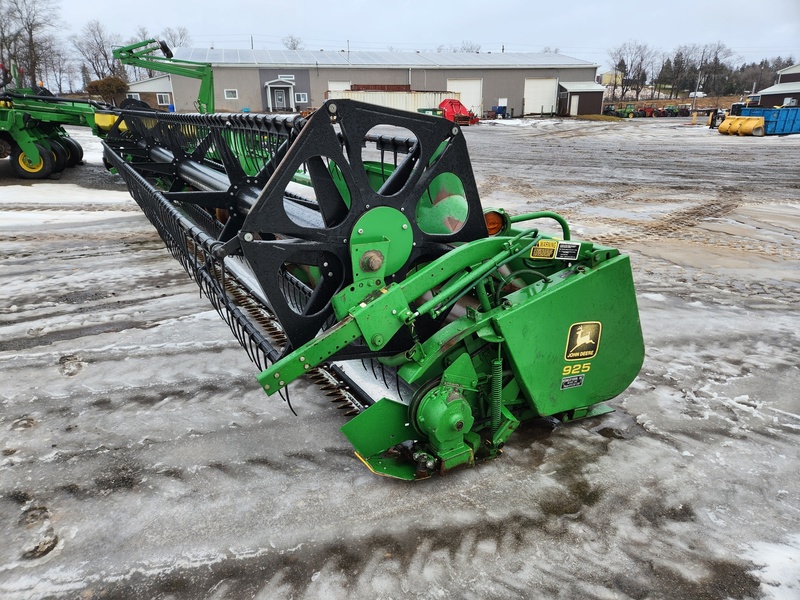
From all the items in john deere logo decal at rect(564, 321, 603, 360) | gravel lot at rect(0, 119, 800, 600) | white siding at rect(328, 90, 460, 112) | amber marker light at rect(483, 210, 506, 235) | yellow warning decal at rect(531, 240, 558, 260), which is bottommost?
gravel lot at rect(0, 119, 800, 600)

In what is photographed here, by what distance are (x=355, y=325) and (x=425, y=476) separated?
0.89 metres

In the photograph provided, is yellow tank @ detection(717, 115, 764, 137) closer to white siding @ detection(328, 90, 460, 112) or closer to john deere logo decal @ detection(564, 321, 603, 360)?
white siding @ detection(328, 90, 460, 112)

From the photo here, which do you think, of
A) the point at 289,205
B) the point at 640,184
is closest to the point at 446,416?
the point at 289,205

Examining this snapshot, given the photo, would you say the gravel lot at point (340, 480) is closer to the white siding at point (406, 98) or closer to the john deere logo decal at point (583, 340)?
the john deere logo decal at point (583, 340)

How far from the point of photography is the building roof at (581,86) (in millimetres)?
41475

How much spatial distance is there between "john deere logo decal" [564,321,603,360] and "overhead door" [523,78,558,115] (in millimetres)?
43501

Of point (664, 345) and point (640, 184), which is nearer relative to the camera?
point (664, 345)

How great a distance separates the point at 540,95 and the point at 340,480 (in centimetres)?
4490

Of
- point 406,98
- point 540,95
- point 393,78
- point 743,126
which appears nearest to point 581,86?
point 540,95

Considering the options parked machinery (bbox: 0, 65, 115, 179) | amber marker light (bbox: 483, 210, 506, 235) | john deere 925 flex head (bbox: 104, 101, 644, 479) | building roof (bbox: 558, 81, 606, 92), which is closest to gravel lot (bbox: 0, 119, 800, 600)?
john deere 925 flex head (bbox: 104, 101, 644, 479)

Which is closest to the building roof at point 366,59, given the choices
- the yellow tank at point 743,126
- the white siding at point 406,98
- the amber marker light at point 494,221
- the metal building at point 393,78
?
the metal building at point 393,78

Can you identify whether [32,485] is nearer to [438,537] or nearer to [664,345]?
[438,537]

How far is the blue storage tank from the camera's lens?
79.9ft

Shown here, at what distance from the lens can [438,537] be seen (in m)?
2.52
